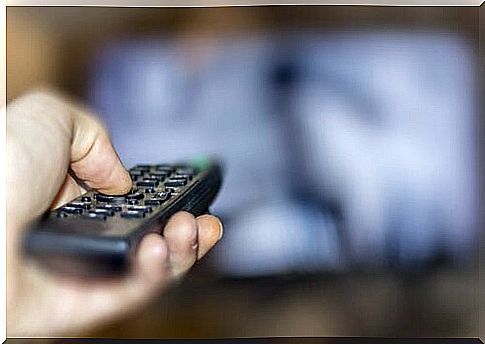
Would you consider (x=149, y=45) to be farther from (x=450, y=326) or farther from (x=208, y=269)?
(x=450, y=326)

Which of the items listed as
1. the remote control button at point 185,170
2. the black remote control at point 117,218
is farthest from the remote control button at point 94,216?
the remote control button at point 185,170

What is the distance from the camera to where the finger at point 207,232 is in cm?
84

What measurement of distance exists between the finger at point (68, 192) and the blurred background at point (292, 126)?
0.19 ft

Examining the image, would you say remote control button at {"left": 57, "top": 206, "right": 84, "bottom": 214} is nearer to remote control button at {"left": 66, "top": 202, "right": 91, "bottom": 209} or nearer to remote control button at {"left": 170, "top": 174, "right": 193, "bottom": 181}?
remote control button at {"left": 66, "top": 202, "right": 91, "bottom": 209}

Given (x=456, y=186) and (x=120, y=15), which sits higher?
(x=120, y=15)

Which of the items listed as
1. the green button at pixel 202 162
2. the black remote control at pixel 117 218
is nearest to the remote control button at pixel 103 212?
the black remote control at pixel 117 218

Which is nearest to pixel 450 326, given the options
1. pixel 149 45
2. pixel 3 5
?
pixel 149 45

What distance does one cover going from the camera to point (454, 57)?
85cm

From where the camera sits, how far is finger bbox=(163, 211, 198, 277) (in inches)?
32.8

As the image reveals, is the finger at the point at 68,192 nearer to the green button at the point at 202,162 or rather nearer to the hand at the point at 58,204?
the hand at the point at 58,204

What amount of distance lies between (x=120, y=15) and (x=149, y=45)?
44 millimetres

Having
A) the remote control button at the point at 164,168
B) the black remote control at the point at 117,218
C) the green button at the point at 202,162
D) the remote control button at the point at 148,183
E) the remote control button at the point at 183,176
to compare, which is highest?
the green button at the point at 202,162

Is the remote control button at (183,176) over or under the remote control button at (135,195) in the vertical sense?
over

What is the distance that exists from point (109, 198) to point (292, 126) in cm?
21
